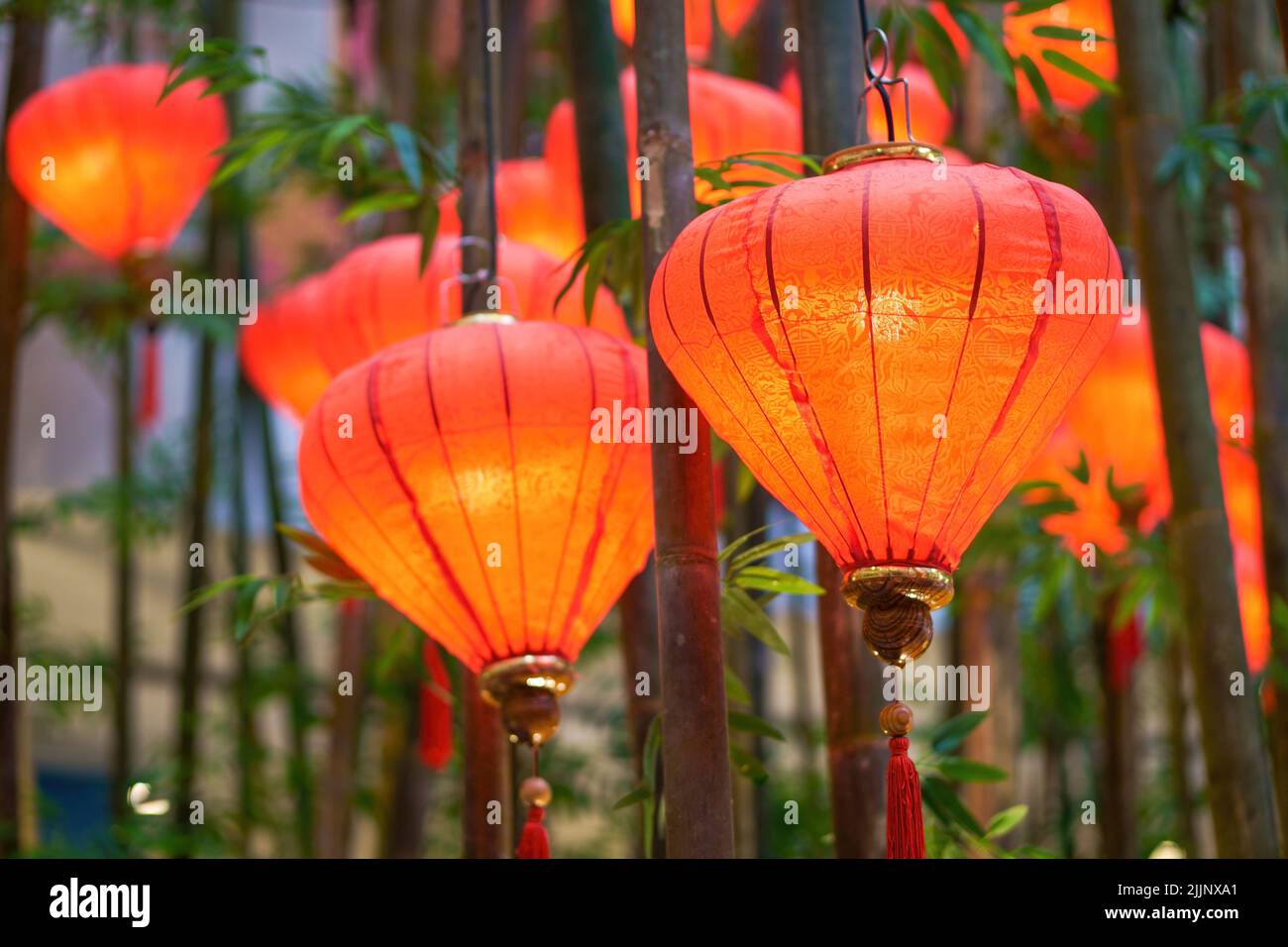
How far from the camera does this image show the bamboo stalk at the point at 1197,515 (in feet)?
8.68

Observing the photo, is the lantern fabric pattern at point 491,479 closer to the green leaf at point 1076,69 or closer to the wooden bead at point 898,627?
the wooden bead at point 898,627

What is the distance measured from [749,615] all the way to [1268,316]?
3.74 feet

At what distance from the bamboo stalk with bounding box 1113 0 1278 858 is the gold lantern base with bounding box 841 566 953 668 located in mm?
769

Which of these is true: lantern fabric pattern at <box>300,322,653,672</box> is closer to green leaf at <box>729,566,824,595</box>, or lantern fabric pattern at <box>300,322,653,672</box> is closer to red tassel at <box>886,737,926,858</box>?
green leaf at <box>729,566,824,595</box>

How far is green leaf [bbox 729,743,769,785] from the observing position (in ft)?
8.43

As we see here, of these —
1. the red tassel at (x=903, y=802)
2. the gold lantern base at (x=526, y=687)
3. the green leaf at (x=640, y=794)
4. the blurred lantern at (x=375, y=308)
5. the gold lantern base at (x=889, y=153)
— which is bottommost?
the red tassel at (x=903, y=802)

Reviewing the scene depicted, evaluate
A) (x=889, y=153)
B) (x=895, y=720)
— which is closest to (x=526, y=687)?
(x=895, y=720)

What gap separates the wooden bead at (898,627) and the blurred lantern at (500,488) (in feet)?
1.50

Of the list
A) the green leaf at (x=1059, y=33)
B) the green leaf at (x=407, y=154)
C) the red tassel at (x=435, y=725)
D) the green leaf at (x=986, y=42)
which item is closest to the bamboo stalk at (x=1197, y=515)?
the green leaf at (x=1059, y=33)

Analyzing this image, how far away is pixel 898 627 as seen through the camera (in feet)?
6.80

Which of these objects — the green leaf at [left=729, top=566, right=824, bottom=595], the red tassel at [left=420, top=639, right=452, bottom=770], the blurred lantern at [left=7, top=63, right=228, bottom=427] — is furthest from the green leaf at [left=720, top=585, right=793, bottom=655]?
the blurred lantern at [left=7, top=63, right=228, bottom=427]

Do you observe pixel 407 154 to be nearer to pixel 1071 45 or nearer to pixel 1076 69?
pixel 1076 69
